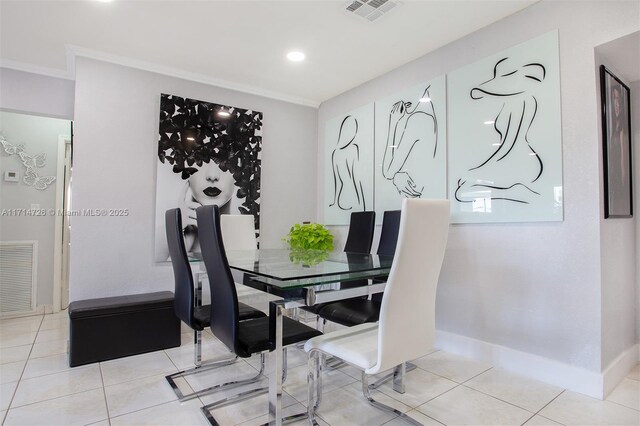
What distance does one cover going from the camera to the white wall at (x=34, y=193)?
3867 mm

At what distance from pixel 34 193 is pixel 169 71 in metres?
2.24

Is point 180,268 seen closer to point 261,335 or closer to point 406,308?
point 261,335

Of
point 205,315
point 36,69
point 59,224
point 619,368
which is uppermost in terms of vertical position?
point 36,69

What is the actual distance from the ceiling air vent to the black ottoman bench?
272 centimetres

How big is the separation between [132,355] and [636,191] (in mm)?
4057

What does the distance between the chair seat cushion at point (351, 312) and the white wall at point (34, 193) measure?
3649 millimetres

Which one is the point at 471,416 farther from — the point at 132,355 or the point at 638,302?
the point at 132,355

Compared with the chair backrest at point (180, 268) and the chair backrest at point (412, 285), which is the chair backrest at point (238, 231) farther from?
the chair backrest at point (412, 285)

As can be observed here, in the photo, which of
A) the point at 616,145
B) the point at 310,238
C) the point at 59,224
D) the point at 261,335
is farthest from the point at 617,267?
the point at 59,224

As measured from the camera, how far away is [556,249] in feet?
7.39

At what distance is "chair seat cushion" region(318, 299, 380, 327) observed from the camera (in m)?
2.19

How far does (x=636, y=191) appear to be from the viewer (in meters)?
2.55

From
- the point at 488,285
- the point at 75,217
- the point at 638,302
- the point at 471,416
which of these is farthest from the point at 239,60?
the point at 638,302

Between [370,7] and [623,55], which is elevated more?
[370,7]
